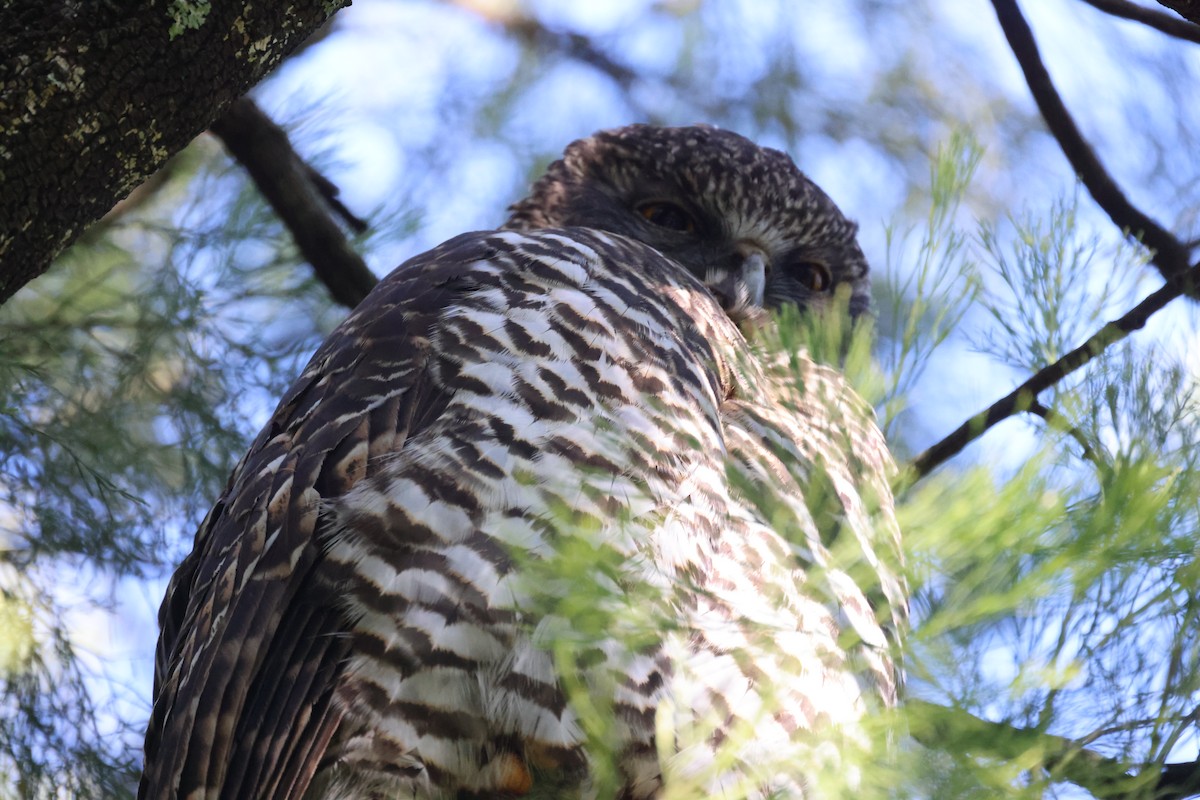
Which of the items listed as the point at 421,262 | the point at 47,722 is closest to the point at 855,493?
the point at 421,262

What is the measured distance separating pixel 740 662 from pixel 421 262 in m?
1.30

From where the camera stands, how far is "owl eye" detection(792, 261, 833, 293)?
4.45 meters

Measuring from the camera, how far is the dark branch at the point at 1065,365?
2113 mm

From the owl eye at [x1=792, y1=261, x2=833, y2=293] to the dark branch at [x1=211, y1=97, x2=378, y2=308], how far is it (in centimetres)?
153

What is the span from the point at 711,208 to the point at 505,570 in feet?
7.28

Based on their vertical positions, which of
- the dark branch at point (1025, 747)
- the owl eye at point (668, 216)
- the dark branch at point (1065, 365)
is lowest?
the dark branch at point (1025, 747)

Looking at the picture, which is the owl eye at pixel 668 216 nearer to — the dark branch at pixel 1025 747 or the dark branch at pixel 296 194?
the dark branch at pixel 296 194

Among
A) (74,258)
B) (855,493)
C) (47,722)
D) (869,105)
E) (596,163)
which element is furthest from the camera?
(869,105)

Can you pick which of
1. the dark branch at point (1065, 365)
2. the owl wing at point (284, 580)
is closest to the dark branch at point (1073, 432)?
the dark branch at point (1065, 365)

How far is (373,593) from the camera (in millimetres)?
2240

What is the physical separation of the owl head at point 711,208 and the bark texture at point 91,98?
6.65ft

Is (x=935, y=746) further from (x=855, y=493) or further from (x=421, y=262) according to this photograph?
(x=421, y=262)

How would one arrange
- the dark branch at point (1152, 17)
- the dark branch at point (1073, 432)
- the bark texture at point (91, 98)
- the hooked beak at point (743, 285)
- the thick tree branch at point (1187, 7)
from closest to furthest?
the dark branch at point (1073, 432), the bark texture at point (91, 98), the thick tree branch at point (1187, 7), the dark branch at point (1152, 17), the hooked beak at point (743, 285)

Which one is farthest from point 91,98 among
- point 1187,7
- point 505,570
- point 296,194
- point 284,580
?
point 1187,7
